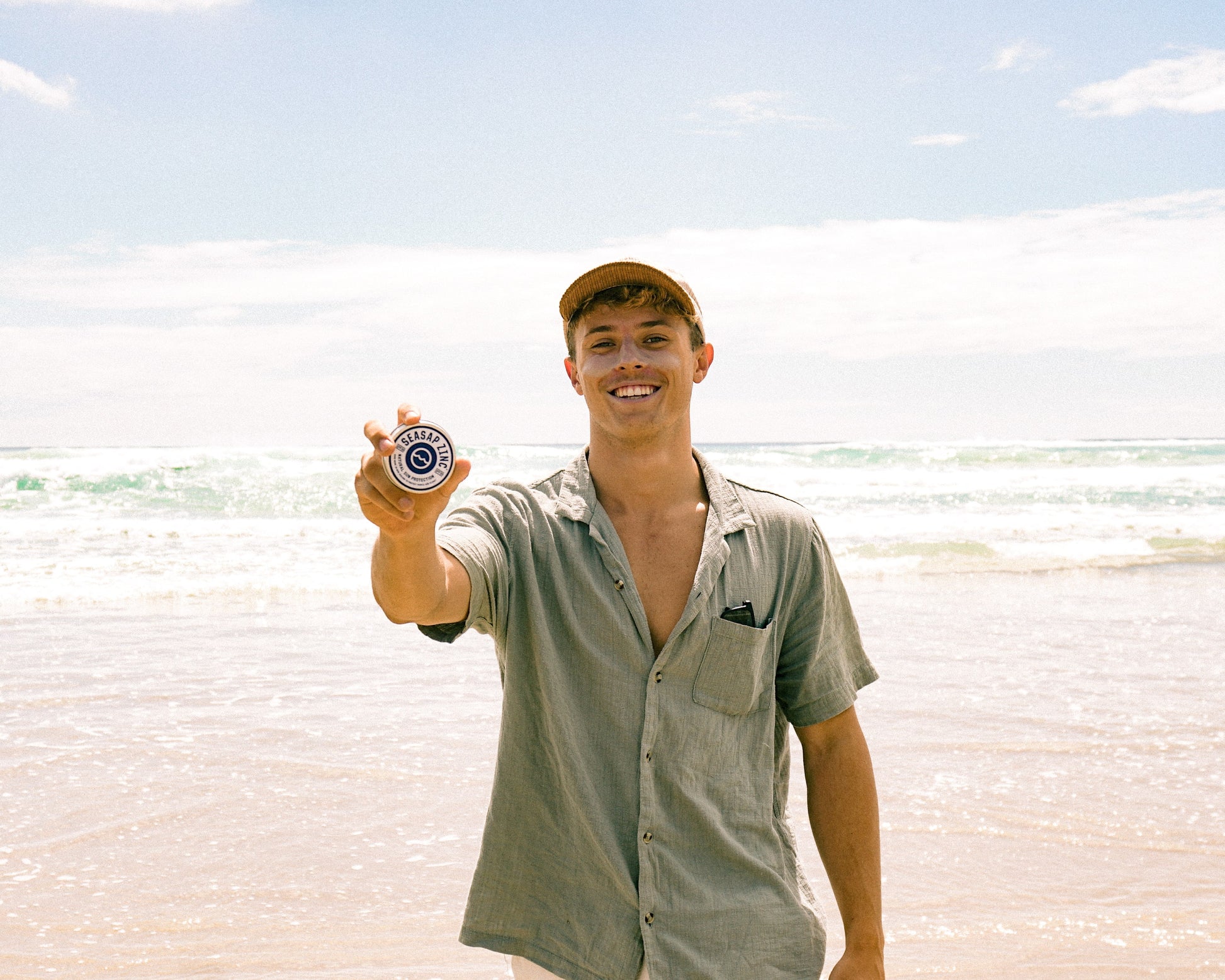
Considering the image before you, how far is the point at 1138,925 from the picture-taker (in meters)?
3.90

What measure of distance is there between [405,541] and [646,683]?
1.74 ft

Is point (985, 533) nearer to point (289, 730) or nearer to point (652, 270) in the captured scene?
point (289, 730)

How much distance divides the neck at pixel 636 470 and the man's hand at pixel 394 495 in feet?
1.67

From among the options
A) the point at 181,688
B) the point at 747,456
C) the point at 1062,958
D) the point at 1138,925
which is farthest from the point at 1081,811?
the point at 747,456

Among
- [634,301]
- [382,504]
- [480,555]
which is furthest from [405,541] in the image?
[634,301]

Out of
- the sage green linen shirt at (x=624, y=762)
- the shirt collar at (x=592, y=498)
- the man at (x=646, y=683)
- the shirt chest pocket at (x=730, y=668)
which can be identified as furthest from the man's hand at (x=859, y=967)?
the shirt collar at (x=592, y=498)

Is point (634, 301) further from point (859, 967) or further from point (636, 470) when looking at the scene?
point (859, 967)

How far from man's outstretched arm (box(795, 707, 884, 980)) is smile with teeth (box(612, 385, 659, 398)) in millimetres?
745

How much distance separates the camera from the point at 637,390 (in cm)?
213

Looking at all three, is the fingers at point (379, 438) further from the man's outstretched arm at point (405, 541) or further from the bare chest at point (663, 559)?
the bare chest at point (663, 559)

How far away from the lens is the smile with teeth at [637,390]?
2.13m

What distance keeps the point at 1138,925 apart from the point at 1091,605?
6665 mm

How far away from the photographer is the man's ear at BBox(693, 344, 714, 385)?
2.31m

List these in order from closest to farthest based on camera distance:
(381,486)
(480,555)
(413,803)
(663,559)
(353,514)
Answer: (381,486) < (480,555) < (663,559) < (413,803) < (353,514)
